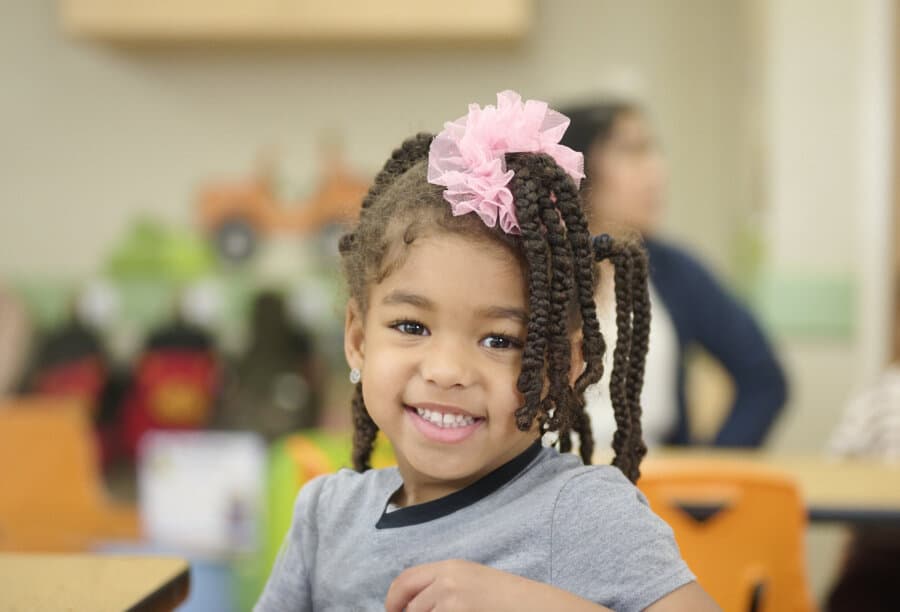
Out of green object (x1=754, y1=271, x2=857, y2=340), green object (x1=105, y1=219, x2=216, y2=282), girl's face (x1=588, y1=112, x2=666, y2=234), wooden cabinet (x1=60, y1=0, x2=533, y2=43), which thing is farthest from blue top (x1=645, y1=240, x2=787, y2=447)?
green object (x1=105, y1=219, x2=216, y2=282)

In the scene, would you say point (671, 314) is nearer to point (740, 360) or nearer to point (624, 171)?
point (740, 360)

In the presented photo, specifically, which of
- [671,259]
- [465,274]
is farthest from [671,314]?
[465,274]

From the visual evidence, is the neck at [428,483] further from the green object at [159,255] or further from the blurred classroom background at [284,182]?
the green object at [159,255]

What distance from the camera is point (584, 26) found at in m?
4.54

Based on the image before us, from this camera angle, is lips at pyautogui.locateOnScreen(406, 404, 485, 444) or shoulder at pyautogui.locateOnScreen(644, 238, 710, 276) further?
shoulder at pyautogui.locateOnScreen(644, 238, 710, 276)

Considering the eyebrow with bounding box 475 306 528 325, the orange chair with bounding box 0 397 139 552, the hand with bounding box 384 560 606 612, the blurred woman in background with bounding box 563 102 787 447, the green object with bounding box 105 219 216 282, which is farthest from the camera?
the green object with bounding box 105 219 216 282

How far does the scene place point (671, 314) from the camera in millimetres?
2578

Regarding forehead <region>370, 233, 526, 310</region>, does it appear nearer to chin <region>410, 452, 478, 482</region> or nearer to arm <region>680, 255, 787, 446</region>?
chin <region>410, 452, 478, 482</region>

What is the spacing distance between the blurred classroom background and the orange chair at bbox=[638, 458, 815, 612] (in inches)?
81.6

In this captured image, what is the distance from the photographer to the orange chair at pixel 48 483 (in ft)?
9.45

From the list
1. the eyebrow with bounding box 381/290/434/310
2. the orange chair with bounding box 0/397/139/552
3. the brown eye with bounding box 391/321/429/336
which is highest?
the eyebrow with bounding box 381/290/434/310

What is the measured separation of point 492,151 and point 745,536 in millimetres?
939

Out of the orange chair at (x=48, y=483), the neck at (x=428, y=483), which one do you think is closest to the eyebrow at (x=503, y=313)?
the neck at (x=428, y=483)

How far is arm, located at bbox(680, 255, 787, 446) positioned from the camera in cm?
261
